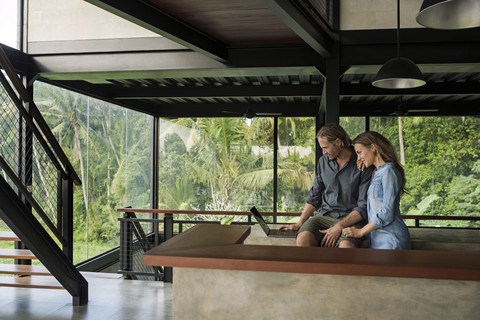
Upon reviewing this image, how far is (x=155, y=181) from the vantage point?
10.7 m

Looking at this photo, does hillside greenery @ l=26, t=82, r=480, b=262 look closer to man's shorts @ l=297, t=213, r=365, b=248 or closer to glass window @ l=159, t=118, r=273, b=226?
glass window @ l=159, t=118, r=273, b=226

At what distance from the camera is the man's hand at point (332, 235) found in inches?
115

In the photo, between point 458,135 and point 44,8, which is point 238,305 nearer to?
point 44,8

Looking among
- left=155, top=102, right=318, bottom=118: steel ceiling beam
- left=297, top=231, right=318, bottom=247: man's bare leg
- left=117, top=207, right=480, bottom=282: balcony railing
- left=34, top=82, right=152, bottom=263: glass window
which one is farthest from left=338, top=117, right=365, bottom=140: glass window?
left=297, top=231, right=318, bottom=247: man's bare leg

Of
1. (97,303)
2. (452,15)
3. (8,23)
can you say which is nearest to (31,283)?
(97,303)

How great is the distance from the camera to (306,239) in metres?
3.04

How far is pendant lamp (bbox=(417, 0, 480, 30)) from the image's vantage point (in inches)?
82.5

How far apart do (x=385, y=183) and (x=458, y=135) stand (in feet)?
28.2

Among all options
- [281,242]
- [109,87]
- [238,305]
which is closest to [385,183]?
[238,305]

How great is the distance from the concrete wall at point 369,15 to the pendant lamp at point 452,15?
292 centimetres

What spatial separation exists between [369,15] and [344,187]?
2683 millimetres

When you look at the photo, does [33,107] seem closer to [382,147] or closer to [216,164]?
[382,147]

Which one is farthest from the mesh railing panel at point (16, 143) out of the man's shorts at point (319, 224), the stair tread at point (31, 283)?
the man's shorts at point (319, 224)

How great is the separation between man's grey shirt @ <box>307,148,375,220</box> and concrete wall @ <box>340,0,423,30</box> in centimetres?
237
